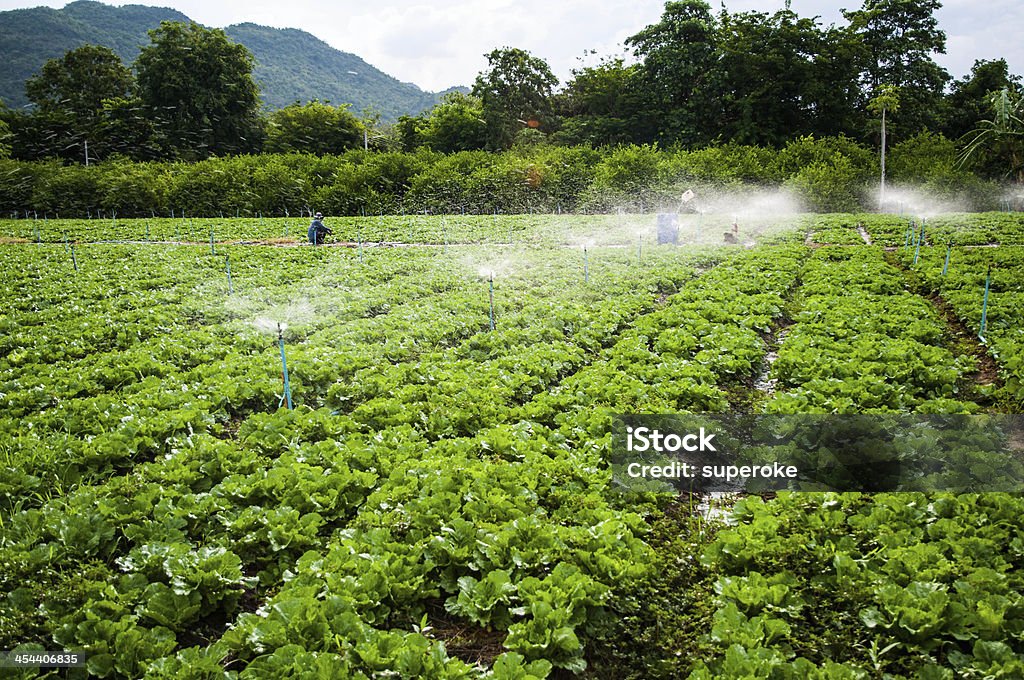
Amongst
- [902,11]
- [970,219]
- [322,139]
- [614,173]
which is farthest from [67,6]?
[970,219]

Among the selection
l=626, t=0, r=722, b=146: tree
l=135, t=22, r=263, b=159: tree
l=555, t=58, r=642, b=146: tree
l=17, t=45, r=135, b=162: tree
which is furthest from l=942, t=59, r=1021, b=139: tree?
l=17, t=45, r=135, b=162: tree

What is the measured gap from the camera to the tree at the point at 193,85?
65.1 meters

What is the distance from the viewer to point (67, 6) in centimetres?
15612

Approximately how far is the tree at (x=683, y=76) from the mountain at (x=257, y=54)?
43586 millimetres

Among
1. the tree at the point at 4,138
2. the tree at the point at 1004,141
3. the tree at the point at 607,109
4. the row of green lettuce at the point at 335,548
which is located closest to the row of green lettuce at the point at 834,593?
the row of green lettuce at the point at 335,548

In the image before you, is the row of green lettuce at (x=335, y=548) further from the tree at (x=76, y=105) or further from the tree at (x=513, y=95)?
the tree at (x=76, y=105)

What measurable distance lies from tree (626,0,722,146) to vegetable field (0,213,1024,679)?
4930 cm

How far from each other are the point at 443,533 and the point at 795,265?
1668 cm

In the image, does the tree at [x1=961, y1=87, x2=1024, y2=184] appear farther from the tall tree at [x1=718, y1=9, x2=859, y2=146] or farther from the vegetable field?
the vegetable field

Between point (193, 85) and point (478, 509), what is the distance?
74839mm

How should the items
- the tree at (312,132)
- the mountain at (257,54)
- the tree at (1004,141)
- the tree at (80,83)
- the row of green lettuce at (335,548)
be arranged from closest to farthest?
the row of green lettuce at (335,548) < the tree at (1004,141) < the tree at (80,83) < the tree at (312,132) < the mountain at (257,54)

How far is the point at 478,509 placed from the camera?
5512mm

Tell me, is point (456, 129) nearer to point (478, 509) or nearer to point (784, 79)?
point (784, 79)

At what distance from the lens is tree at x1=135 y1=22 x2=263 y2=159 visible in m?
65.1
